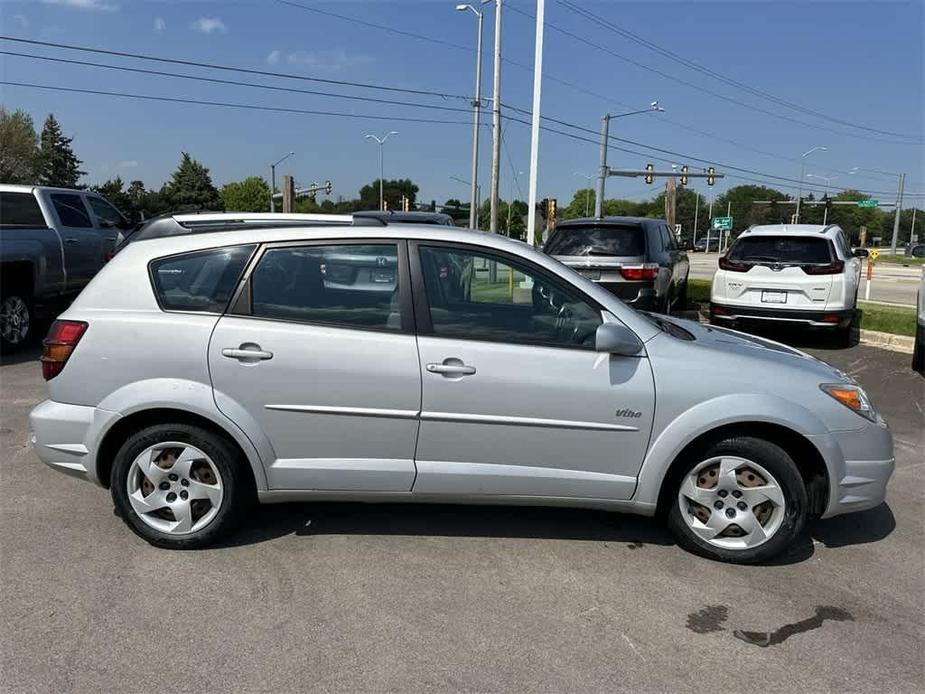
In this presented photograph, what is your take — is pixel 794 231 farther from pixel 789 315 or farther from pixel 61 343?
pixel 61 343

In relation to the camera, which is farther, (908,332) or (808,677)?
(908,332)

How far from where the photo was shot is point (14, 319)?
8742 millimetres

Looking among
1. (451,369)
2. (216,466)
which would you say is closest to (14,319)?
(216,466)

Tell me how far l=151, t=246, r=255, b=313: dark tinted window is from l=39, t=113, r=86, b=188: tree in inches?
2551

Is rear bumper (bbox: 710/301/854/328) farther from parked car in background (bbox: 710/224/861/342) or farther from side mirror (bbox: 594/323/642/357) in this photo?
side mirror (bbox: 594/323/642/357)

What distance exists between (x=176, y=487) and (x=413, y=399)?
4.36ft

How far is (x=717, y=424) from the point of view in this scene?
3.47 m

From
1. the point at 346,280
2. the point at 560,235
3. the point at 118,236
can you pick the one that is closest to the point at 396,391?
the point at 346,280

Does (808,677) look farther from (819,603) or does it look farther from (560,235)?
(560,235)

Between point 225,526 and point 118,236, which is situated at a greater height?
Answer: point 118,236

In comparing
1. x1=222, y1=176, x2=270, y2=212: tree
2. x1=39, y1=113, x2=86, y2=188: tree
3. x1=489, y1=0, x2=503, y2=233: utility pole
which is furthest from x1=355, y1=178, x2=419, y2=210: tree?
x1=489, y1=0, x2=503, y2=233: utility pole

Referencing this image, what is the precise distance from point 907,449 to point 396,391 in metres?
4.62

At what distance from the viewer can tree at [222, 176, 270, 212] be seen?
301 ft

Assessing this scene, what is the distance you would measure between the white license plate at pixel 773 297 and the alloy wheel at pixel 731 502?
6684 millimetres
